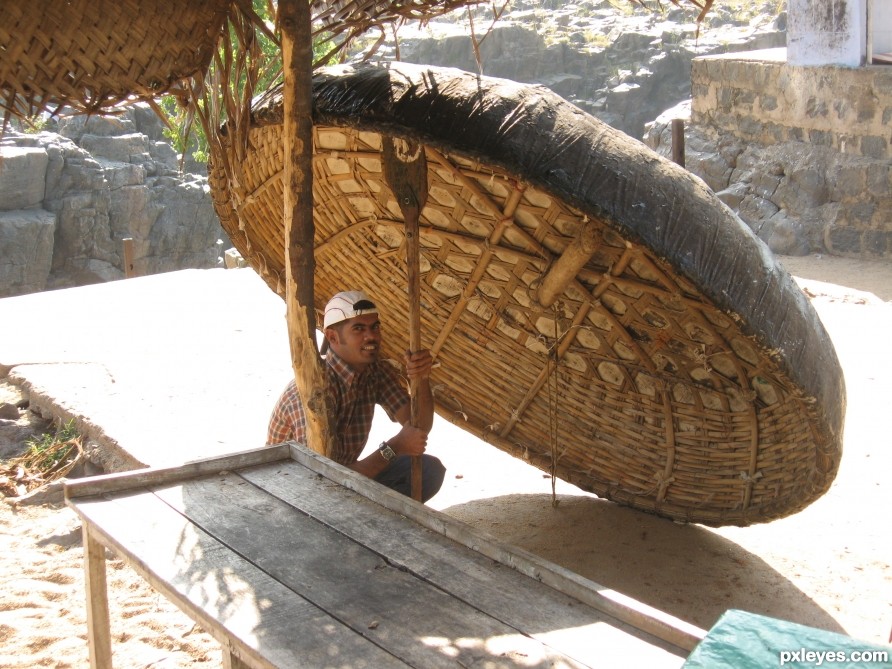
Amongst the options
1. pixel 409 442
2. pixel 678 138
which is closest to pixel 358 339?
pixel 409 442

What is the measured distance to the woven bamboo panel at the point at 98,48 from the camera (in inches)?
86.7

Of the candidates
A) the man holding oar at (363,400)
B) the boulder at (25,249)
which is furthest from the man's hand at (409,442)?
the boulder at (25,249)

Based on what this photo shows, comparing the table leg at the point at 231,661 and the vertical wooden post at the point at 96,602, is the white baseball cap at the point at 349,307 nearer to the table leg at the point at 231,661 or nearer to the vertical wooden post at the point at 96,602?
the vertical wooden post at the point at 96,602

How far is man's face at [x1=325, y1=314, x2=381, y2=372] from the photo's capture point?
2.89 meters

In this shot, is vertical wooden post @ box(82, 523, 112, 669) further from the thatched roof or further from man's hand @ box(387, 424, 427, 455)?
the thatched roof

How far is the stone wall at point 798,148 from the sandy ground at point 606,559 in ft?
14.8

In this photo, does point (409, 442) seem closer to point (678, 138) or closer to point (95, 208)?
point (678, 138)

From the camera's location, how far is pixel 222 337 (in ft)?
18.0

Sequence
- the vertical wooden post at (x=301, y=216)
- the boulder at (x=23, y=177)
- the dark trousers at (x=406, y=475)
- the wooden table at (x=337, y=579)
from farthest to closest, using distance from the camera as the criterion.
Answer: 1. the boulder at (x=23, y=177)
2. the dark trousers at (x=406, y=475)
3. the vertical wooden post at (x=301, y=216)
4. the wooden table at (x=337, y=579)

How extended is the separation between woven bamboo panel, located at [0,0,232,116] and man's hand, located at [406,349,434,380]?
3.33 ft

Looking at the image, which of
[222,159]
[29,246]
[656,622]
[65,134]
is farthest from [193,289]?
[65,134]

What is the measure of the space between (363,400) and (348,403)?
7cm

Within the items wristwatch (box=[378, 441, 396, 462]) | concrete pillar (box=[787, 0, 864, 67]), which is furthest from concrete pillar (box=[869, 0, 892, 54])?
wristwatch (box=[378, 441, 396, 462])

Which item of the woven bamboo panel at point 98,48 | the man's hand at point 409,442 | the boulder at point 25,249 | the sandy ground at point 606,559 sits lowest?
the boulder at point 25,249
